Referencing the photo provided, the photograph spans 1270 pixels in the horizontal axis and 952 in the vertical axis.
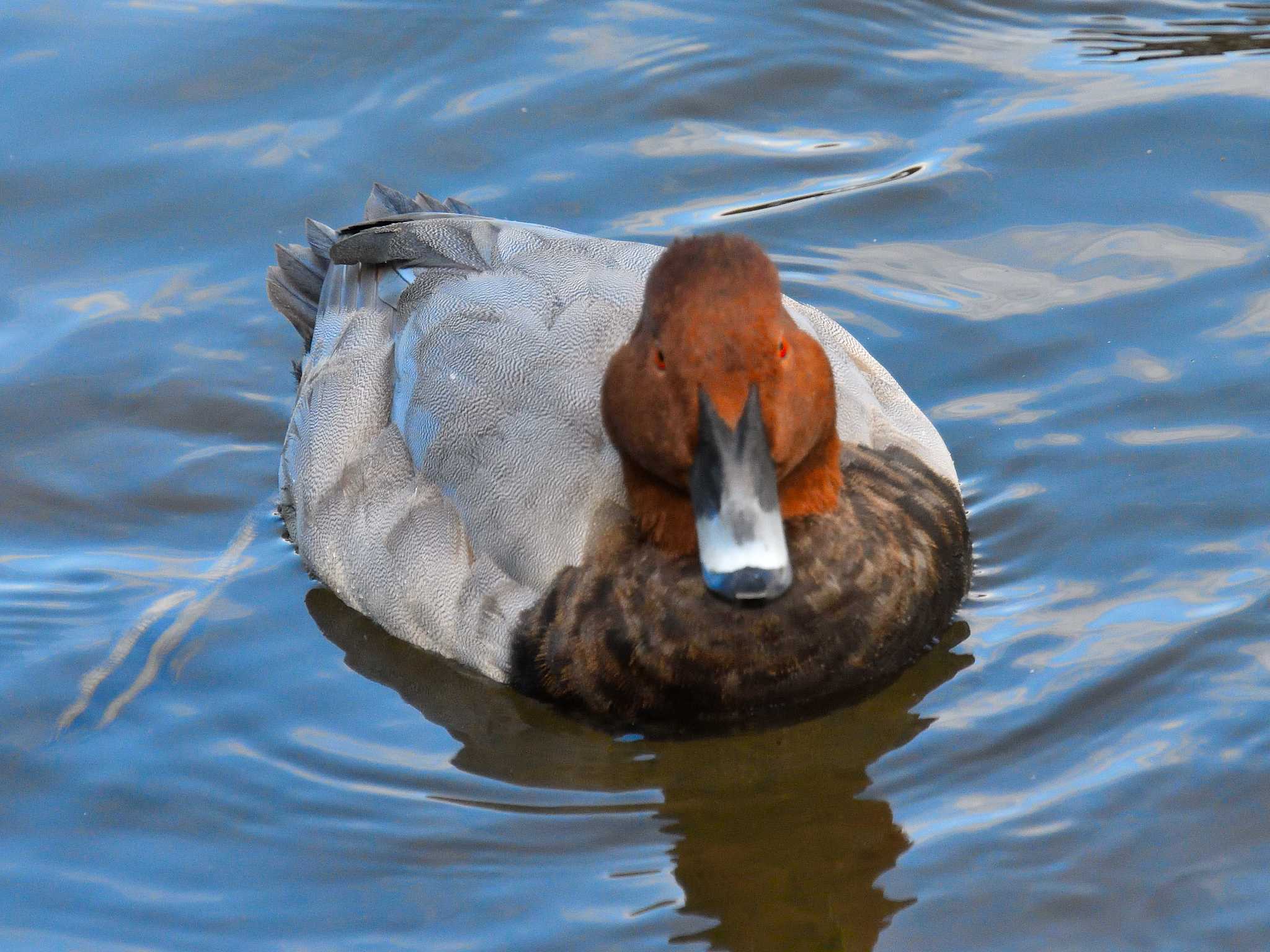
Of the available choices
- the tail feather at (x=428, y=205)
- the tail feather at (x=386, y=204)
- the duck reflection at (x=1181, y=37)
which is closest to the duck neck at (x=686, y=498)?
the tail feather at (x=428, y=205)

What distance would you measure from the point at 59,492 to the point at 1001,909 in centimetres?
450

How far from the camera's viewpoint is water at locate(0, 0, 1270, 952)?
5.21m

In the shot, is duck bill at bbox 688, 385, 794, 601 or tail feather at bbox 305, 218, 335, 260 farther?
tail feather at bbox 305, 218, 335, 260

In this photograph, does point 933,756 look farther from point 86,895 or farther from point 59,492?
point 59,492

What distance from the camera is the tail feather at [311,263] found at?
7.88m

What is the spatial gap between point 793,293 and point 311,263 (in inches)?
89.1

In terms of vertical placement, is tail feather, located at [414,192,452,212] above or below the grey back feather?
above

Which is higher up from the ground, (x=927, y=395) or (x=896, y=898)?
(x=927, y=395)

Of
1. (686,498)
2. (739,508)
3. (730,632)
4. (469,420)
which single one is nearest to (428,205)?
(469,420)

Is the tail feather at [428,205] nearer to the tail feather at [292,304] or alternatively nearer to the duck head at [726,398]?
the tail feather at [292,304]

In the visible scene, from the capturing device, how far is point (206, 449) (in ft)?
25.7

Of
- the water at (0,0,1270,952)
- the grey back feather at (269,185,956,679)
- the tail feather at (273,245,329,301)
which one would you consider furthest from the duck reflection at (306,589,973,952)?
the tail feather at (273,245,329,301)

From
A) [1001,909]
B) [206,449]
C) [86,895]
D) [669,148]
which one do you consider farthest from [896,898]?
[669,148]

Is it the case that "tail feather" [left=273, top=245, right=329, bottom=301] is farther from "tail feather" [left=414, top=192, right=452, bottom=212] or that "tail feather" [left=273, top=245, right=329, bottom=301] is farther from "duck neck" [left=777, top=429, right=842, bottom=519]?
"duck neck" [left=777, top=429, right=842, bottom=519]
